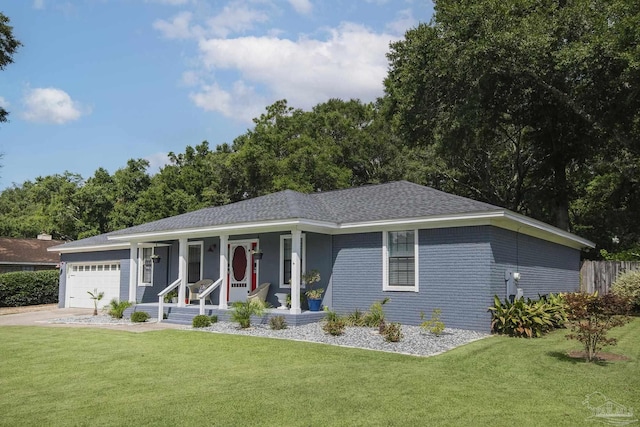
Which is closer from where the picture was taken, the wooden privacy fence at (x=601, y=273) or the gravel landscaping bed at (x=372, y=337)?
the gravel landscaping bed at (x=372, y=337)

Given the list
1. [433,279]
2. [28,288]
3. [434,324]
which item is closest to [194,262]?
[433,279]

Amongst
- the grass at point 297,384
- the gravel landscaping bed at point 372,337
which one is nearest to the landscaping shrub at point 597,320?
the grass at point 297,384

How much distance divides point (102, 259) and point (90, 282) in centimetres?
143

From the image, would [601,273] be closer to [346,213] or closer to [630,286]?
[630,286]

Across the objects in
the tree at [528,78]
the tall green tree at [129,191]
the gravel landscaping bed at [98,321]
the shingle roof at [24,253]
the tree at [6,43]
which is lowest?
the gravel landscaping bed at [98,321]

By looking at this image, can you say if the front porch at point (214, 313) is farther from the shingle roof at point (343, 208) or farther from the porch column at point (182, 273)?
the shingle roof at point (343, 208)

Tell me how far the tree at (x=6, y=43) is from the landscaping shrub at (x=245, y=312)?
65.3 ft

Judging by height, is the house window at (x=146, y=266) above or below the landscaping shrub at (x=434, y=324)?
above

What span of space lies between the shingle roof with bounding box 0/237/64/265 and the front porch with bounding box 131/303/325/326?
683 inches

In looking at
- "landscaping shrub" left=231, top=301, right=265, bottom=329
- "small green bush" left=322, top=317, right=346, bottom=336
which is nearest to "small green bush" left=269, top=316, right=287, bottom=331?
"landscaping shrub" left=231, top=301, right=265, bottom=329

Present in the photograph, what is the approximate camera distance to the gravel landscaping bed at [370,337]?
10.2 metres

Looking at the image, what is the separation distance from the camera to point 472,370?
26.7 feet

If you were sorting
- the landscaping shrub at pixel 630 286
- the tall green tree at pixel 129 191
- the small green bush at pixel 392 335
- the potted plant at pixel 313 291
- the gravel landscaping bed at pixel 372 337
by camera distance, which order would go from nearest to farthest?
the gravel landscaping bed at pixel 372 337, the small green bush at pixel 392 335, the potted plant at pixel 313 291, the landscaping shrub at pixel 630 286, the tall green tree at pixel 129 191

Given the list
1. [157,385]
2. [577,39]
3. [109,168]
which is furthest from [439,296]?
[109,168]
